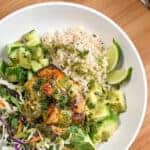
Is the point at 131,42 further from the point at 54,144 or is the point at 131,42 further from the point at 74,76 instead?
the point at 54,144

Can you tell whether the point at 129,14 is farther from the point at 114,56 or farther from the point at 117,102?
the point at 117,102

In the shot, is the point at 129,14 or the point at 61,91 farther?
the point at 129,14

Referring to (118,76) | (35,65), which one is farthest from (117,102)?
(35,65)

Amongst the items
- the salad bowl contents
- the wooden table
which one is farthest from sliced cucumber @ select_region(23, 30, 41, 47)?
the wooden table

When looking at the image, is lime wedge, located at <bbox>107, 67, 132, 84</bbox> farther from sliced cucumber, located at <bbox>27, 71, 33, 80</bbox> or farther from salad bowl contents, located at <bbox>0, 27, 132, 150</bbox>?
sliced cucumber, located at <bbox>27, 71, 33, 80</bbox>

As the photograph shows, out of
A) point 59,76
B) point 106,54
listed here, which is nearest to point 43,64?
point 59,76

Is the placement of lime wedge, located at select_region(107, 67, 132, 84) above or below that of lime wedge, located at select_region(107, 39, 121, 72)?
below

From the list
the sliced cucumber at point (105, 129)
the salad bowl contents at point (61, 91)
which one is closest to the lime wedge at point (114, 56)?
the salad bowl contents at point (61, 91)
